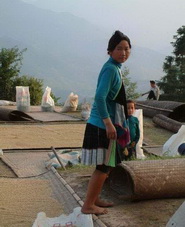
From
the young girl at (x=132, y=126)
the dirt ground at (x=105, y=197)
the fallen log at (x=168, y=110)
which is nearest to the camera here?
the dirt ground at (x=105, y=197)

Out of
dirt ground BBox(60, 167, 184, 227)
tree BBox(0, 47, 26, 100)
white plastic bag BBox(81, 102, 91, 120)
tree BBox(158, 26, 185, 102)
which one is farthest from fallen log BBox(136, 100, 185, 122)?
tree BBox(158, 26, 185, 102)

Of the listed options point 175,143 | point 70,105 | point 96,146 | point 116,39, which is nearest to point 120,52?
point 116,39

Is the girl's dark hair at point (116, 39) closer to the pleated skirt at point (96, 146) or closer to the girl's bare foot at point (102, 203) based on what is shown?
the pleated skirt at point (96, 146)

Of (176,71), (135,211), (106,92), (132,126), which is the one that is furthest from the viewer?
(176,71)

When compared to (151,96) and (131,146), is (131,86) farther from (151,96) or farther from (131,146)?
(131,146)

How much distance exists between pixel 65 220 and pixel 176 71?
21669mm

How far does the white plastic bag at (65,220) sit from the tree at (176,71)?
65.6 ft

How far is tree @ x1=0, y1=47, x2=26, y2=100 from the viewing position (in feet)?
63.4

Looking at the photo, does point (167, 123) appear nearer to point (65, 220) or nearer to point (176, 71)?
point (65, 220)

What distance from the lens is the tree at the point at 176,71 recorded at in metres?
23.5

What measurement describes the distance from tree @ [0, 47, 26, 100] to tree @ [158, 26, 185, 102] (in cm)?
744

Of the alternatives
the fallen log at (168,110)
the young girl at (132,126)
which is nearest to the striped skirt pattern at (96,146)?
the young girl at (132,126)

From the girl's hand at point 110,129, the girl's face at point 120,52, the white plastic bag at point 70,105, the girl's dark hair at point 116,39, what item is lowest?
the white plastic bag at point 70,105

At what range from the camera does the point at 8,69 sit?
64.2 ft
